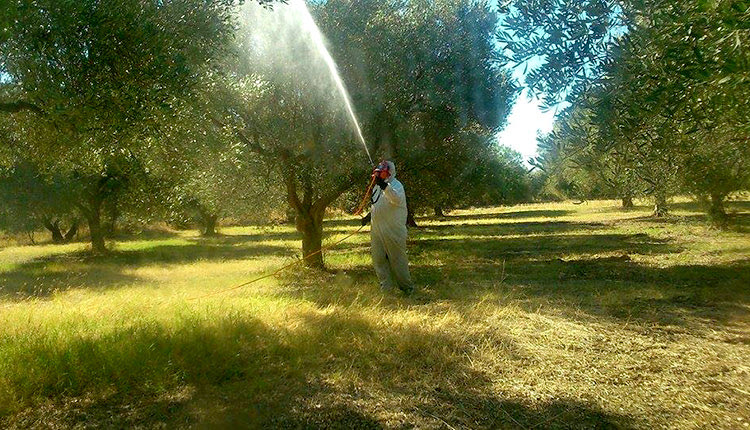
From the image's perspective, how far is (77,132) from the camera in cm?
688

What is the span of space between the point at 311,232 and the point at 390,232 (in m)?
6.64

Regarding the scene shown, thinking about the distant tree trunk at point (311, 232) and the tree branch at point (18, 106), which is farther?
the distant tree trunk at point (311, 232)

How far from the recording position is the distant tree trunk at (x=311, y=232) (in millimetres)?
16266

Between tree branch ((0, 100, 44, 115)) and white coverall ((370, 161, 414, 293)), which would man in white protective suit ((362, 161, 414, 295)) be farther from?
tree branch ((0, 100, 44, 115))

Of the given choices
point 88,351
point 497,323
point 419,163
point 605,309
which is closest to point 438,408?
point 497,323

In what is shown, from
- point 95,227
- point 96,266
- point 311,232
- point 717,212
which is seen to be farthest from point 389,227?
point 95,227

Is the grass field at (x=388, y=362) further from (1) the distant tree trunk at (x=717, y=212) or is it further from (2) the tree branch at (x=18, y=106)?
(1) the distant tree trunk at (x=717, y=212)

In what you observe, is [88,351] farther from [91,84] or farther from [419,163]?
[419,163]

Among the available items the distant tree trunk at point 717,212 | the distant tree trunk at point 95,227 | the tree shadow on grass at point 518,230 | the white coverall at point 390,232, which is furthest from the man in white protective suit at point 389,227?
the distant tree trunk at point 95,227

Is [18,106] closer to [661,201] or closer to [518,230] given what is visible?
[661,201]

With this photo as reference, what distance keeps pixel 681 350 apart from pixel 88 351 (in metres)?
6.33

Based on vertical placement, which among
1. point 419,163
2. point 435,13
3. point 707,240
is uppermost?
point 435,13

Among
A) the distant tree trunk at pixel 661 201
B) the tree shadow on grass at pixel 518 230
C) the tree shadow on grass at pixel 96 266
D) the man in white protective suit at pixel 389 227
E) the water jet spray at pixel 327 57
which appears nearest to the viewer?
the man in white protective suit at pixel 389 227

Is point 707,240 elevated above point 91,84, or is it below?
below
